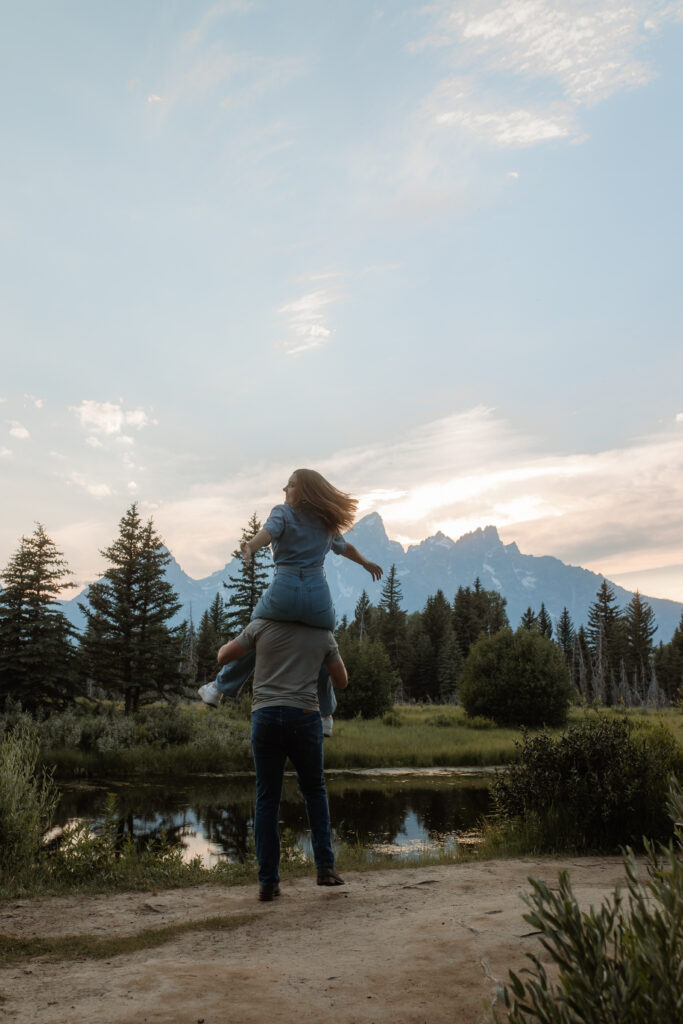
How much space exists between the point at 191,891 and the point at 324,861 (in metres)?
1.25

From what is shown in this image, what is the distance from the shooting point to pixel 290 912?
4.38 metres

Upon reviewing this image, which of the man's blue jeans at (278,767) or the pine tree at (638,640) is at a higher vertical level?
the pine tree at (638,640)

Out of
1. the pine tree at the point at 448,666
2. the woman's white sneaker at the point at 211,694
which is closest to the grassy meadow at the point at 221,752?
the woman's white sneaker at the point at 211,694

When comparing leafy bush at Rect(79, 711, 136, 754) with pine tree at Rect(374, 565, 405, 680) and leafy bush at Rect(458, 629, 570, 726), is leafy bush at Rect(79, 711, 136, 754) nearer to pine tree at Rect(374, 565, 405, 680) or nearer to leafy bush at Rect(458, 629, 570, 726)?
leafy bush at Rect(458, 629, 570, 726)

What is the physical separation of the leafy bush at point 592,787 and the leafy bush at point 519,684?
30796 mm

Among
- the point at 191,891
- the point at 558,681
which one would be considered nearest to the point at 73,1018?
the point at 191,891

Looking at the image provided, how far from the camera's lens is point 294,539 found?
16.3 feet

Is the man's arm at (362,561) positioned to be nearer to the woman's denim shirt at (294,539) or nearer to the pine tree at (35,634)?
the woman's denim shirt at (294,539)

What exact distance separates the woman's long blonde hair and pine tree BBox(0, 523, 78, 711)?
80.8 feet

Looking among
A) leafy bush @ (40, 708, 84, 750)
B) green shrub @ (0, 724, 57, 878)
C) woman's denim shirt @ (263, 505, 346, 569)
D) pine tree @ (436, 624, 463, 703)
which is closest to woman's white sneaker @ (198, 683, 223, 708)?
woman's denim shirt @ (263, 505, 346, 569)

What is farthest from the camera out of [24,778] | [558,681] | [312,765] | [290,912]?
[558,681]

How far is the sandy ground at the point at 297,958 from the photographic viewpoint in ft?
8.86

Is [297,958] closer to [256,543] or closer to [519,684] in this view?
[256,543]

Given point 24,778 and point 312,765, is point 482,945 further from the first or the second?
point 24,778
